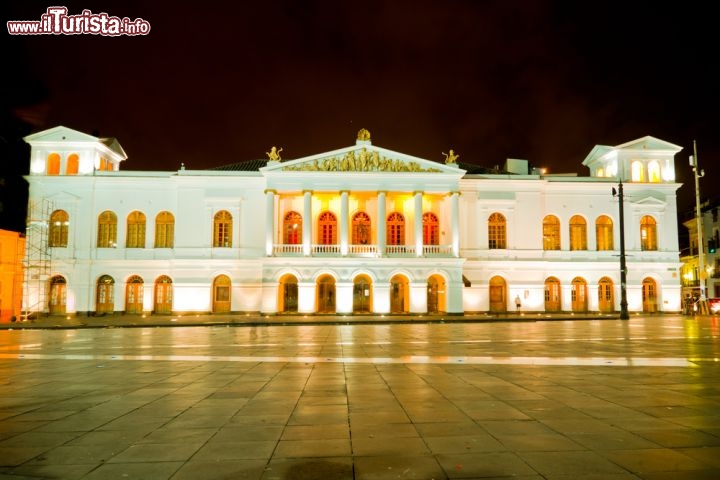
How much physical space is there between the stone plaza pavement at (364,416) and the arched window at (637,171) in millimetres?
35319

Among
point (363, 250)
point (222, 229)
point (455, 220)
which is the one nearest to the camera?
point (363, 250)

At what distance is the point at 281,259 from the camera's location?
39.7 meters

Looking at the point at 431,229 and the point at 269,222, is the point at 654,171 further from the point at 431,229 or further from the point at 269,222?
the point at 269,222

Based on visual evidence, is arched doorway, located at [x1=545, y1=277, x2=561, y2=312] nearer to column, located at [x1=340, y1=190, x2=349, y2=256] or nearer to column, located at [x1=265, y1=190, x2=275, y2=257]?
column, located at [x1=340, y1=190, x2=349, y2=256]

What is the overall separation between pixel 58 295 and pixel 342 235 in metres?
22.8

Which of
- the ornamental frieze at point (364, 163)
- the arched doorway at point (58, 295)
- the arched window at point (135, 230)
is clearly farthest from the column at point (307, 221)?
the arched doorway at point (58, 295)

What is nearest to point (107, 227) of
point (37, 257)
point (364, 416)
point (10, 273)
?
point (37, 257)

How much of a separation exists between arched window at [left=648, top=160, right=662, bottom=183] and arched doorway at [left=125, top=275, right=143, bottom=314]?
141 feet

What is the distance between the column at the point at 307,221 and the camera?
40375 millimetres

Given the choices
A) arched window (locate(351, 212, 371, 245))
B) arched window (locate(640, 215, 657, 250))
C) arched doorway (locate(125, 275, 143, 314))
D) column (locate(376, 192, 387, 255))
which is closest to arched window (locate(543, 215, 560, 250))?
arched window (locate(640, 215, 657, 250))

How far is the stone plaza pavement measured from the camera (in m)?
5.28

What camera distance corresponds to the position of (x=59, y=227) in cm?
4284

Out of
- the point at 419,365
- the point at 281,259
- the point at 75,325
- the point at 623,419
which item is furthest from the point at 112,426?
the point at 281,259

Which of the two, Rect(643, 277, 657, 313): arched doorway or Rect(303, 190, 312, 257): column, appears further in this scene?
Rect(643, 277, 657, 313): arched doorway
